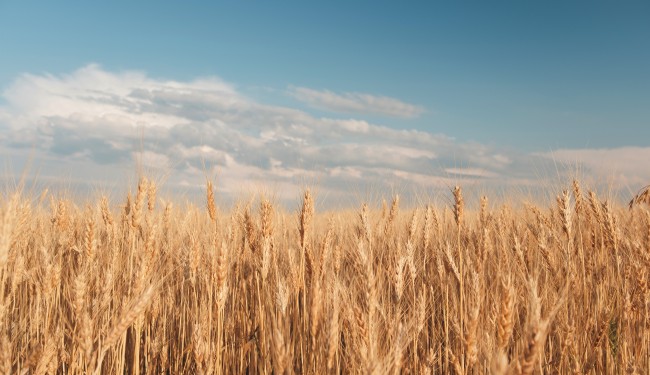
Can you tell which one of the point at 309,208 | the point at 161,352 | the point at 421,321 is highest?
the point at 309,208

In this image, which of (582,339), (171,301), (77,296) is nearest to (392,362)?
(77,296)

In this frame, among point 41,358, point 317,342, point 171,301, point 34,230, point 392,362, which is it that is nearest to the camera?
point 392,362

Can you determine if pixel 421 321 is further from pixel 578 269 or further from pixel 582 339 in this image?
pixel 578 269

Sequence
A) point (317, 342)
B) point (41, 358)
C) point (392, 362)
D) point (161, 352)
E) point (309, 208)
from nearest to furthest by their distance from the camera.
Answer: point (392, 362), point (41, 358), point (317, 342), point (309, 208), point (161, 352)

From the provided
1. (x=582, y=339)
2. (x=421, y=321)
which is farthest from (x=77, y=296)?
(x=582, y=339)

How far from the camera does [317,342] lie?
2369 millimetres

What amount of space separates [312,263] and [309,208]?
32 cm

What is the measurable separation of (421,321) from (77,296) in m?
1.64

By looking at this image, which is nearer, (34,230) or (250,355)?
(250,355)

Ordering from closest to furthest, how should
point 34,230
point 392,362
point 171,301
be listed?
point 392,362 → point 171,301 → point 34,230

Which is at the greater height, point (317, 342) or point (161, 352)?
point (317, 342)

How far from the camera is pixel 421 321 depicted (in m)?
2.50

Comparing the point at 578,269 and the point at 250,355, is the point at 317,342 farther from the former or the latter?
the point at 578,269

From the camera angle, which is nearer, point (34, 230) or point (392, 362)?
point (392, 362)
